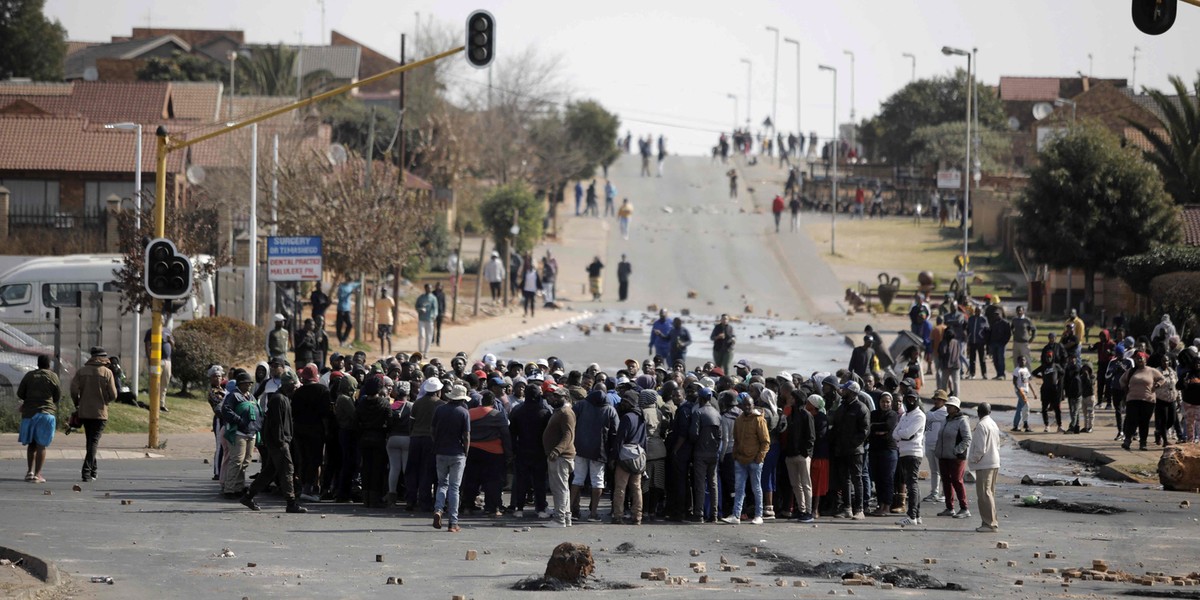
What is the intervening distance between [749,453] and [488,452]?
2814 mm

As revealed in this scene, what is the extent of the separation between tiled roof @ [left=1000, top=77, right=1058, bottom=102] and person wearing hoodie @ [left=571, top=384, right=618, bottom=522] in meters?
89.4

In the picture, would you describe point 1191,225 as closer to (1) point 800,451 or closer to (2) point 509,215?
(2) point 509,215

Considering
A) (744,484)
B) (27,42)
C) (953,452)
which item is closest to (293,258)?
(744,484)

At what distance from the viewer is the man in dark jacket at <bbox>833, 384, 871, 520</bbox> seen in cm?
1769

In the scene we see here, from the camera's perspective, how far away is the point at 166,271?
2073cm

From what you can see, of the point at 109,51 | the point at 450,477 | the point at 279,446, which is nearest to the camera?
the point at 450,477

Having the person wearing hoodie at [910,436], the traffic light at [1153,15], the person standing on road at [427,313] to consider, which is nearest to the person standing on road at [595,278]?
the person standing on road at [427,313]

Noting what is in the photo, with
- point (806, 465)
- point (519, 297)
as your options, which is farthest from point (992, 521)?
point (519, 297)

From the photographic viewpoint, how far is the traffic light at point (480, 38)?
71.6 ft

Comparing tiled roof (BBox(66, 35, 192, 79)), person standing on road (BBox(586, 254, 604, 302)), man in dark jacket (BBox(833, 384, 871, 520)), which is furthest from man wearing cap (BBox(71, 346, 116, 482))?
tiled roof (BBox(66, 35, 192, 79))

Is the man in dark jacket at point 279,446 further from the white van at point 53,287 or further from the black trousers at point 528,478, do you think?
the white van at point 53,287

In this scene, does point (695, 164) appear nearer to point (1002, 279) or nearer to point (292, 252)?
point (1002, 279)

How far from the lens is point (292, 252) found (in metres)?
32.7

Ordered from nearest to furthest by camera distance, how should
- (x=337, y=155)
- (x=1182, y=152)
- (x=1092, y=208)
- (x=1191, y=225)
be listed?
1. (x=337, y=155)
2. (x=1191, y=225)
3. (x=1092, y=208)
4. (x=1182, y=152)
